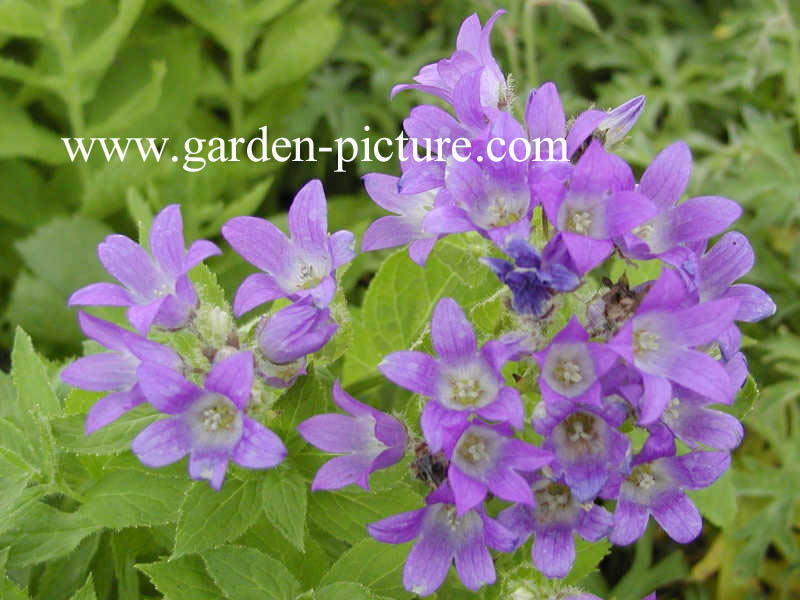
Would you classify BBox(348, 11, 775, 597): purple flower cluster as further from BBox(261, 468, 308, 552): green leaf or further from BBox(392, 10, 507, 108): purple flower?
BBox(261, 468, 308, 552): green leaf

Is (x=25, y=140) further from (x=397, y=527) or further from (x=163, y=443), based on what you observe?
(x=397, y=527)

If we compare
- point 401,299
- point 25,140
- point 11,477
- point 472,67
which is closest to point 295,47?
point 25,140

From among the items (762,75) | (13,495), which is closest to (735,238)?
(13,495)

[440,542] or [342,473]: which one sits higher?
[342,473]

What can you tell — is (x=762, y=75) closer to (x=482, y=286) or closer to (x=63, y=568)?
(x=482, y=286)

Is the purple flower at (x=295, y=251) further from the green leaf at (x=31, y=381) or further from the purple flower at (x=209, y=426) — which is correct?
the green leaf at (x=31, y=381)

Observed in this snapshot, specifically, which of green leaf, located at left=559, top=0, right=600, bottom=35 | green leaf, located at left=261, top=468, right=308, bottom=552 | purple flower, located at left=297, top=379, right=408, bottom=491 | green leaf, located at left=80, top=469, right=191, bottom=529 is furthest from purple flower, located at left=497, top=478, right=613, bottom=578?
green leaf, located at left=559, top=0, right=600, bottom=35
